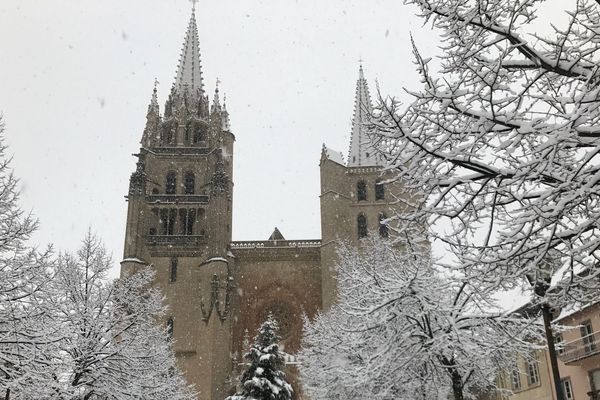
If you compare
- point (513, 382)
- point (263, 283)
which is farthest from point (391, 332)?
point (263, 283)

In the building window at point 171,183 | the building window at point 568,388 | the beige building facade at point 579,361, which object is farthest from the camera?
the building window at point 171,183

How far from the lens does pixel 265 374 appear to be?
24.5 meters

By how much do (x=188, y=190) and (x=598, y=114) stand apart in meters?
44.0

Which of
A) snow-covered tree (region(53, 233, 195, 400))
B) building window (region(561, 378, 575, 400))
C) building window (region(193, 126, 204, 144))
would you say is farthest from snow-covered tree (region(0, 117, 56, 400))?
building window (region(193, 126, 204, 144))

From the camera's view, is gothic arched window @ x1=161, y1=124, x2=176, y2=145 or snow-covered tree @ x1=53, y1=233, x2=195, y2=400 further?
gothic arched window @ x1=161, y1=124, x2=176, y2=145

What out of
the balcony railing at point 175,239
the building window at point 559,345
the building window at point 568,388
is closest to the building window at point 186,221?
the balcony railing at point 175,239

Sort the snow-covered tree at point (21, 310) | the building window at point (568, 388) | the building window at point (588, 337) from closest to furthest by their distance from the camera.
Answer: the snow-covered tree at point (21, 310) < the building window at point (588, 337) < the building window at point (568, 388)

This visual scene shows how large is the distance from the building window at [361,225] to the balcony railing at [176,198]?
36.5 ft

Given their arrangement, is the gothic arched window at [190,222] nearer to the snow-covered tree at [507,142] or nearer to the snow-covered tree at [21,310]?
the snow-covered tree at [21,310]

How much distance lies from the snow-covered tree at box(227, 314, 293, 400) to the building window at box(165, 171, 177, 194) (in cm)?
2480

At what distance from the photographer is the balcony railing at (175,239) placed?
145 ft

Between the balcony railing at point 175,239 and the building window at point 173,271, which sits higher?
the balcony railing at point 175,239

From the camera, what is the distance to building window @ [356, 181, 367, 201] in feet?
156

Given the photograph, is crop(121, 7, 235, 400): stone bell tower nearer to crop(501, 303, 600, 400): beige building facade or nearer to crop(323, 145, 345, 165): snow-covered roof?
crop(323, 145, 345, 165): snow-covered roof
